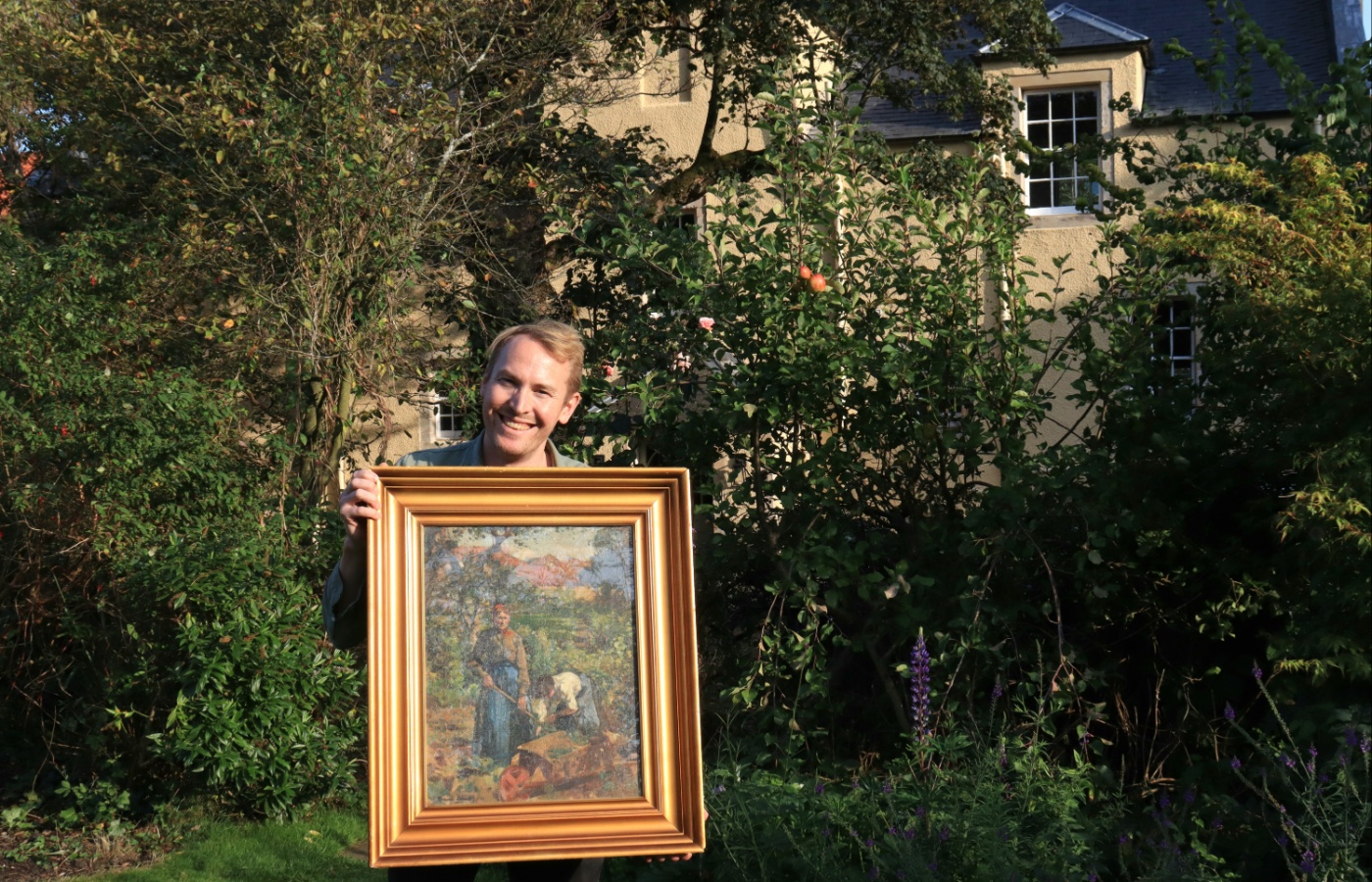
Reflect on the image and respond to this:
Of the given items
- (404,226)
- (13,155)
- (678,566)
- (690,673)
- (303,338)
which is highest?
(13,155)

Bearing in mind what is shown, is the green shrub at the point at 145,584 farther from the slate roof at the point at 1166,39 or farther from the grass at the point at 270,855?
the slate roof at the point at 1166,39

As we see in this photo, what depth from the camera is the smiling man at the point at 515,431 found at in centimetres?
300

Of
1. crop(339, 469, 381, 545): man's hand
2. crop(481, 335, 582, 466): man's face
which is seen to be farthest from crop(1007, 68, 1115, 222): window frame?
crop(339, 469, 381, 545): man's hand

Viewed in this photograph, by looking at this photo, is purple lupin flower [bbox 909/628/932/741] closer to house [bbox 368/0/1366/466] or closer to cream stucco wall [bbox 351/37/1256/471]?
house [bbox 368/0/1366/466]

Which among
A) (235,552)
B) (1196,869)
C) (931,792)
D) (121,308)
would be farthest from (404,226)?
(1196,869)

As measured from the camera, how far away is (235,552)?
6.72m

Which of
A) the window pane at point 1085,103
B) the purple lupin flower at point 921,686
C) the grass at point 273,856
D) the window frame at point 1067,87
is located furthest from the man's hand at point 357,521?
the window pane at point 1085,103

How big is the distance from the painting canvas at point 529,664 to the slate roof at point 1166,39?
15.4 m

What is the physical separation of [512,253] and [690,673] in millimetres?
8329

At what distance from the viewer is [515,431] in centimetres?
315

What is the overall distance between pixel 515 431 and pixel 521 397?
3.3 inches

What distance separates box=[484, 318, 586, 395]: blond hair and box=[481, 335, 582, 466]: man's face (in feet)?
0.04

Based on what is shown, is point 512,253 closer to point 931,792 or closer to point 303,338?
point 303,338

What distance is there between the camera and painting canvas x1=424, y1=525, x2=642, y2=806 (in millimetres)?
2867
